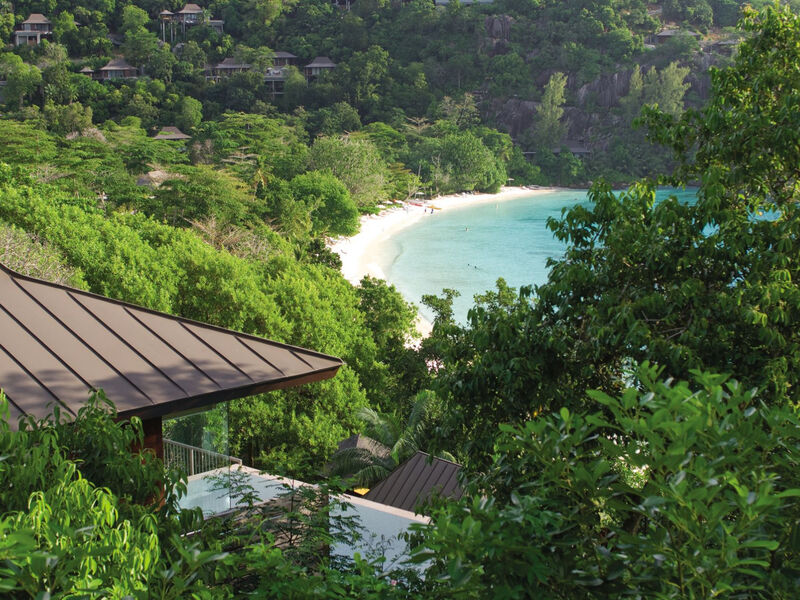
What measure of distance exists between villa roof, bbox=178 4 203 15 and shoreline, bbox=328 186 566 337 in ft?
131

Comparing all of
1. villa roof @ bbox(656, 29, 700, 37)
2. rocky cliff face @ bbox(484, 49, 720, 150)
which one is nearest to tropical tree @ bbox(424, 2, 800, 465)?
rocky cliff face @ bbox(484, 49, 720, 150)

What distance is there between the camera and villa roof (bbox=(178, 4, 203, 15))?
7681cm

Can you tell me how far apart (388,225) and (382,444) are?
30.6 meters

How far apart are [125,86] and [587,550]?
2662 inches

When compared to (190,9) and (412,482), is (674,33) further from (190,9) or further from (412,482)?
(412,482)

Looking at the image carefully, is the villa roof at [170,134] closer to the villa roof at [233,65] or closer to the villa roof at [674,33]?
the villa roof at [233,65]

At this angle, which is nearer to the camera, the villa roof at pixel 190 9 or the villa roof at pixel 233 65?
the villa roof at pixel 233 65

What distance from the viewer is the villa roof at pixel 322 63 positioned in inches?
2776

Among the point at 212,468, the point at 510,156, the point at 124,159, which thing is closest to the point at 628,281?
the point at 212,468

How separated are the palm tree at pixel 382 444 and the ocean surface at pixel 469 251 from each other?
1265cm

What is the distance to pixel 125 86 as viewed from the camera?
62.8 metres

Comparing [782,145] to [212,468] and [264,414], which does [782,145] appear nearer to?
[212,468]

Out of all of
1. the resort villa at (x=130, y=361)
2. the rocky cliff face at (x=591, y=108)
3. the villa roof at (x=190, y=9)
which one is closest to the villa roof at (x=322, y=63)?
the villa roof at (x=190, y=9)

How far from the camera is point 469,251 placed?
38.8 m
